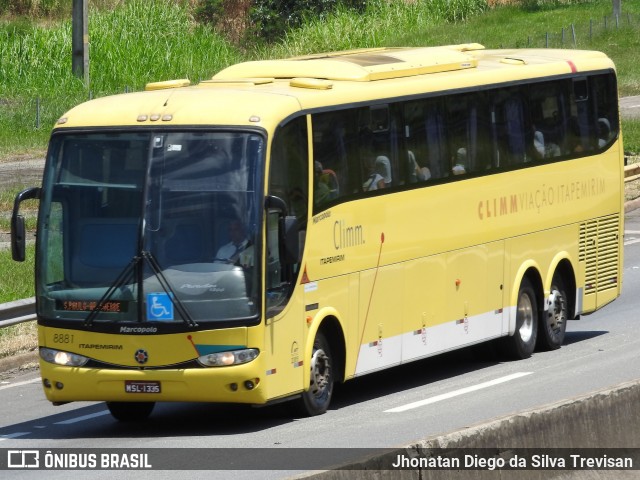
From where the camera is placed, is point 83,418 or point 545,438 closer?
point 545,438

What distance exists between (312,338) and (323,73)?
2.97 metres

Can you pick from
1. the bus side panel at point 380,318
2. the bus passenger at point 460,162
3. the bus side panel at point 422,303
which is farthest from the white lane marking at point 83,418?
the bus passenger at point 460,162

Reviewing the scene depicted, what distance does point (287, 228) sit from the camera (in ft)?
42.6

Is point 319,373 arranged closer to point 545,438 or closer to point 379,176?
point 379,176

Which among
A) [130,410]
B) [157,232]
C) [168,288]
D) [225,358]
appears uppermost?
[157,232]

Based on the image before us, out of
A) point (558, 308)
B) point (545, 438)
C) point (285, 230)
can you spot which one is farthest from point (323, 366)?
point (558, 308)

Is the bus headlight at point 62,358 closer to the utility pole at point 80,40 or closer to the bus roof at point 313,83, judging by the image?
the bus roof at point 313,83

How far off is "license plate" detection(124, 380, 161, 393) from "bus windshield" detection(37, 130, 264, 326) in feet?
1.73

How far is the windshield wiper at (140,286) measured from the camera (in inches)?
501

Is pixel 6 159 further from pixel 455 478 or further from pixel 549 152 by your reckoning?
pixel 455 478

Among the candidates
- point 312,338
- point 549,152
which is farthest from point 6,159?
point 312,338

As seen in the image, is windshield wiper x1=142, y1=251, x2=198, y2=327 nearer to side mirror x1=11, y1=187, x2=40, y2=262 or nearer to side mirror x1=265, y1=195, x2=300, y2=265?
side mirror x1=265, y1=195, x2=300, y2=265

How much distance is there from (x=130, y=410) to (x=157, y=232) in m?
2.04

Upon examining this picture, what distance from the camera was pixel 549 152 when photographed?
18.0 meters
